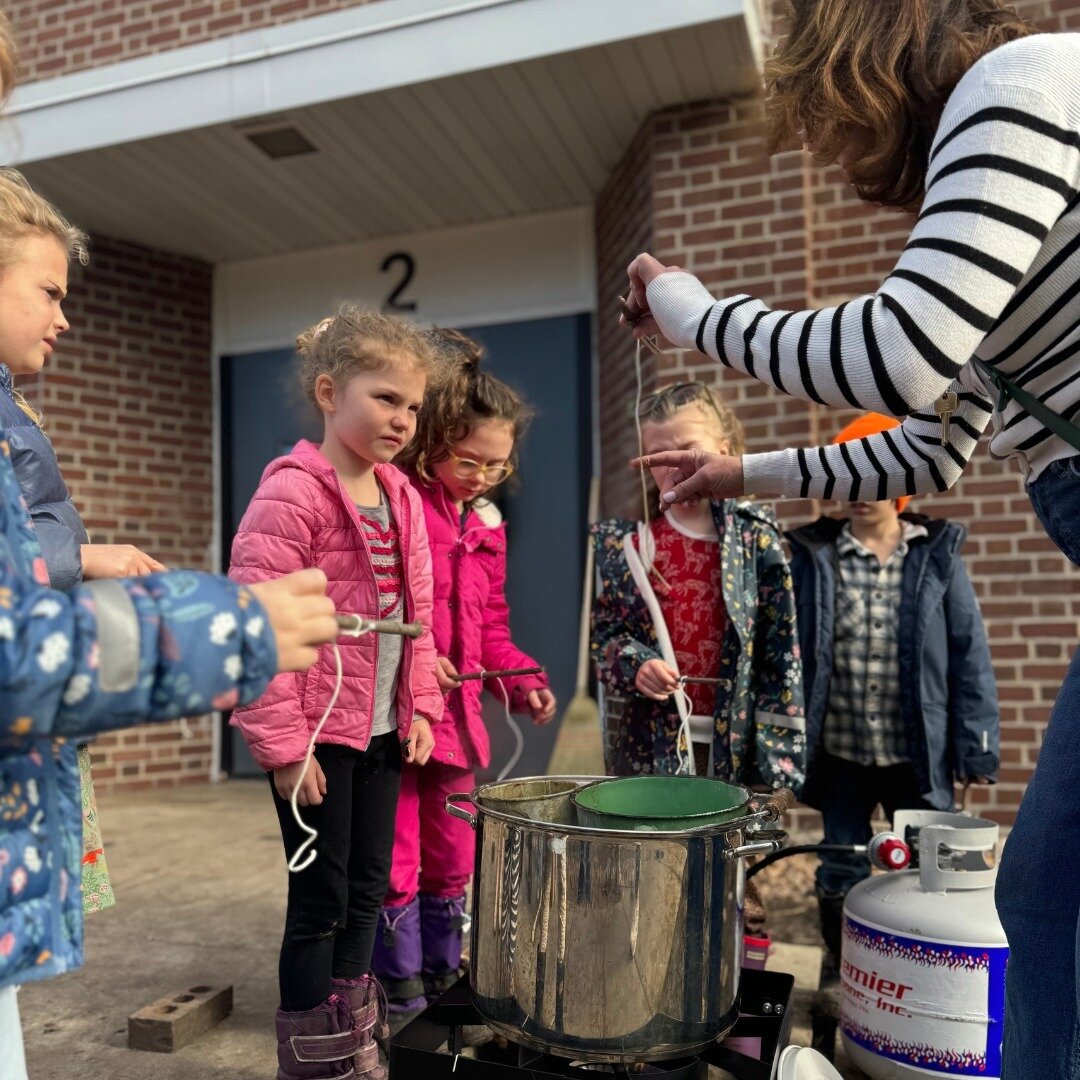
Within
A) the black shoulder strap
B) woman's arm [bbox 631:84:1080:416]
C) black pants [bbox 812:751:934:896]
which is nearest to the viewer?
woman's arm [bbox 631:84:1080:416]

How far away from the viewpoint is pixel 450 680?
2809mm

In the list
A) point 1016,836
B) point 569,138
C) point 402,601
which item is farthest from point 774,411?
point 1016,836

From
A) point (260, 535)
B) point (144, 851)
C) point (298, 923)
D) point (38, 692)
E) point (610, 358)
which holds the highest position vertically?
point (610, 358)

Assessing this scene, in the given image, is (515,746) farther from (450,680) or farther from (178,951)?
(450,680)

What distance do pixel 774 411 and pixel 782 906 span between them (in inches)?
82.4

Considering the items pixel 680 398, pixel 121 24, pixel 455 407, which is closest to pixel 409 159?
pixel 121 24

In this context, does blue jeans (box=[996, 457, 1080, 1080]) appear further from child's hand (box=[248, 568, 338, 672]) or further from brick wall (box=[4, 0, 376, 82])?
brick wall (box=[4, 0, 376, 82])

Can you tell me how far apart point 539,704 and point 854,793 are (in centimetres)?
110

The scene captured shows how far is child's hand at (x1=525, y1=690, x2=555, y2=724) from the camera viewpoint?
311 centimetres

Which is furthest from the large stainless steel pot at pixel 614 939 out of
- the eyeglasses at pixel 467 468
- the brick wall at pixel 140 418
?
the brick wall at pixel 140 418

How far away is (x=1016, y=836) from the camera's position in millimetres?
1464

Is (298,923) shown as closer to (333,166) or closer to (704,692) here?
(704,692)

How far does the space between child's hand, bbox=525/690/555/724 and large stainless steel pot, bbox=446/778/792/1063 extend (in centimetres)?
134

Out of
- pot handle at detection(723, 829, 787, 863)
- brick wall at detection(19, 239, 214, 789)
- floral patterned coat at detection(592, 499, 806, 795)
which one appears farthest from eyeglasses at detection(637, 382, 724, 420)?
brick wall at detection(19, 239, 214, 789)
